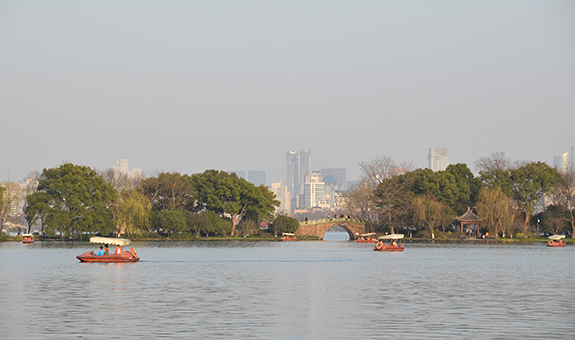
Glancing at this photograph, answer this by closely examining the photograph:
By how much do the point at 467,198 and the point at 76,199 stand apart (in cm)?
4919

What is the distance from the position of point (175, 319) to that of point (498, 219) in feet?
236

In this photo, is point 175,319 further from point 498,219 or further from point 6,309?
point 498,219

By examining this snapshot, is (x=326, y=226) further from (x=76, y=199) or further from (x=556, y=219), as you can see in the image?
(x=76, y=199)

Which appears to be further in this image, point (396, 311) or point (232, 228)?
point (232, 228)

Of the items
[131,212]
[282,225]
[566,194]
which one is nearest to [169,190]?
[131,212]

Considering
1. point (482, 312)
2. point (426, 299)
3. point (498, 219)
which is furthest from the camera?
point (498, 219)

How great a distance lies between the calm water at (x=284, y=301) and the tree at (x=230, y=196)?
48.2 m

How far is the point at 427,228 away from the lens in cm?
9319

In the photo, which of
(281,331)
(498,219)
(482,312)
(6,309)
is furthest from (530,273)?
(498,219)

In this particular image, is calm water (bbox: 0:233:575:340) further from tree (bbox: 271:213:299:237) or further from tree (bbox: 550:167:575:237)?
tree (bbox: 271:213:299:237)

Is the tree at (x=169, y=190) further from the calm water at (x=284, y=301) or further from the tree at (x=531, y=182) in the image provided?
the calm water at (x=284, y=301)

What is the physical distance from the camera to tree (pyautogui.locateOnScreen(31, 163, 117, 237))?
269 feet

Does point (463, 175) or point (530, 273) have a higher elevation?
point (463, 175)

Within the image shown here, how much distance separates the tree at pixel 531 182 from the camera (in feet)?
294
